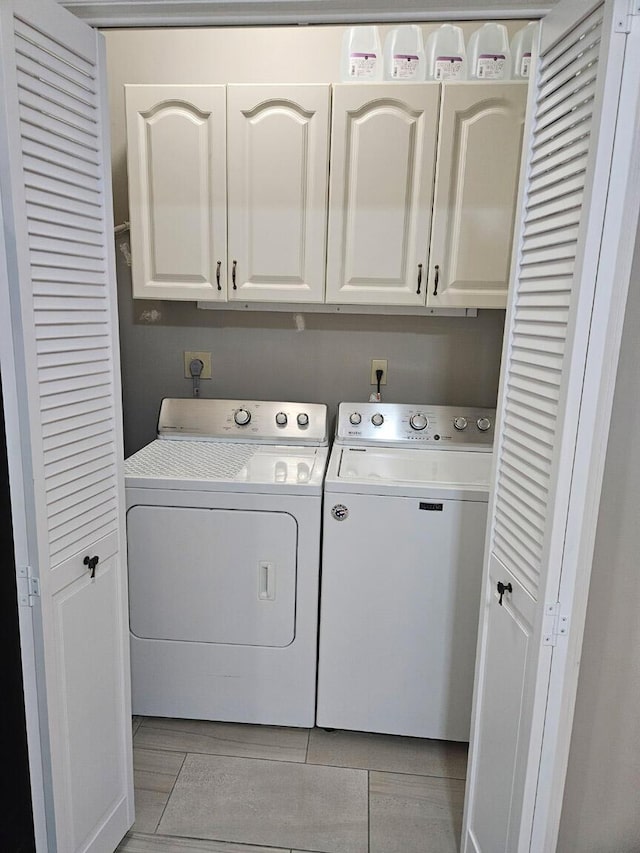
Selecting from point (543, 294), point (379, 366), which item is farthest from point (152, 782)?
point (543, 294)

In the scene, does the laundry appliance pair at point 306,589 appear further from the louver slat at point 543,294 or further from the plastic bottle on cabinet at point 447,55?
the plastic bottle on cabinet at point 447,55

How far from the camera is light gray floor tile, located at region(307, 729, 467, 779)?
194 cm

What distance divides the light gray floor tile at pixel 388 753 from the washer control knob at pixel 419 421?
112cm

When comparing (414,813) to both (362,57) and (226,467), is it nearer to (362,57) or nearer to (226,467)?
(226,467)

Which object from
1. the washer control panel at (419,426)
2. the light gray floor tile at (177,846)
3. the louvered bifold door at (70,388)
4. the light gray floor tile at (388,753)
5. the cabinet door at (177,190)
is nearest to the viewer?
the louvered bifold door at (70,388)

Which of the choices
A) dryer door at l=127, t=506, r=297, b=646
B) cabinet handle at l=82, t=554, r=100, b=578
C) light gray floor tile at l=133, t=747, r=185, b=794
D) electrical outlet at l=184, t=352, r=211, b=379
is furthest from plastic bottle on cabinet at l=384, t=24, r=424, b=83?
light gray floor tile at l=133, t=747, r=185, b=794

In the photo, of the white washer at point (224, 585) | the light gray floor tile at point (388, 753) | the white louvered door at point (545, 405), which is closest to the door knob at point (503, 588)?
the white louvered door at point (545, 405)

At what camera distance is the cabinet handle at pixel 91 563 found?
132cm

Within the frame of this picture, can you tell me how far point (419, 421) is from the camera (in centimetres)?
233

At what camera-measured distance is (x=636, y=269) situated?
974 millimetres

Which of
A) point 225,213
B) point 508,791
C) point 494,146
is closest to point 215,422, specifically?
point 225,213

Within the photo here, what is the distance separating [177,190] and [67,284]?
1.10m

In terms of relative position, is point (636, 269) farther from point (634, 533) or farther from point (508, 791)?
point (508, 791)

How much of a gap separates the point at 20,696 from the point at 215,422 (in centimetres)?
134
